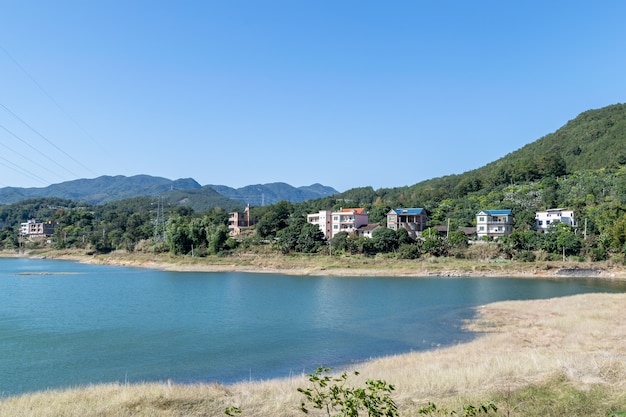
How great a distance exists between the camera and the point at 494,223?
5869 cm

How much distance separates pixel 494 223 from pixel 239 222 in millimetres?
42415

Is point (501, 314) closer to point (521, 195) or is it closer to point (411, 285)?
point (411, 285)

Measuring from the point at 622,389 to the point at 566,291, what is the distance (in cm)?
2813

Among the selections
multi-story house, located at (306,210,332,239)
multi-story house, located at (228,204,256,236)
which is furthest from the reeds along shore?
multi-story house, located at (228,204,256,236)

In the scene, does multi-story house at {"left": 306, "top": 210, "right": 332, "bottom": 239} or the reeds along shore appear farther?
multi-story house at {"left": 306, "top": 210, "right": 332, "bottom": 239}

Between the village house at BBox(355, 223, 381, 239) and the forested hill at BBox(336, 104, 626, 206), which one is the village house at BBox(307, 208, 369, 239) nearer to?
the village house at BBox(355, 223, 381, 239)

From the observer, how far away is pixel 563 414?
7.73 m

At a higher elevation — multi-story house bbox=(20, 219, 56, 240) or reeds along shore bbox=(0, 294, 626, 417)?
multi-story house bbox=(20, 219, 56, 240)

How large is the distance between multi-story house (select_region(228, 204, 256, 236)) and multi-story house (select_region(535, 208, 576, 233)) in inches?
1764

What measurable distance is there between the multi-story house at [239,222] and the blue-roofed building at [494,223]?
38.4m

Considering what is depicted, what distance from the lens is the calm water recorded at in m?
15.7

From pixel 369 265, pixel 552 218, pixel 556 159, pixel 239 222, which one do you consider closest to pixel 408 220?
pixel 369 265

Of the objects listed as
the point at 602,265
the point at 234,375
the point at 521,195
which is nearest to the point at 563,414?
the point at 234,375

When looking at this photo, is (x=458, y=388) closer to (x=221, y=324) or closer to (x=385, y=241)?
(x=221, y=324)
